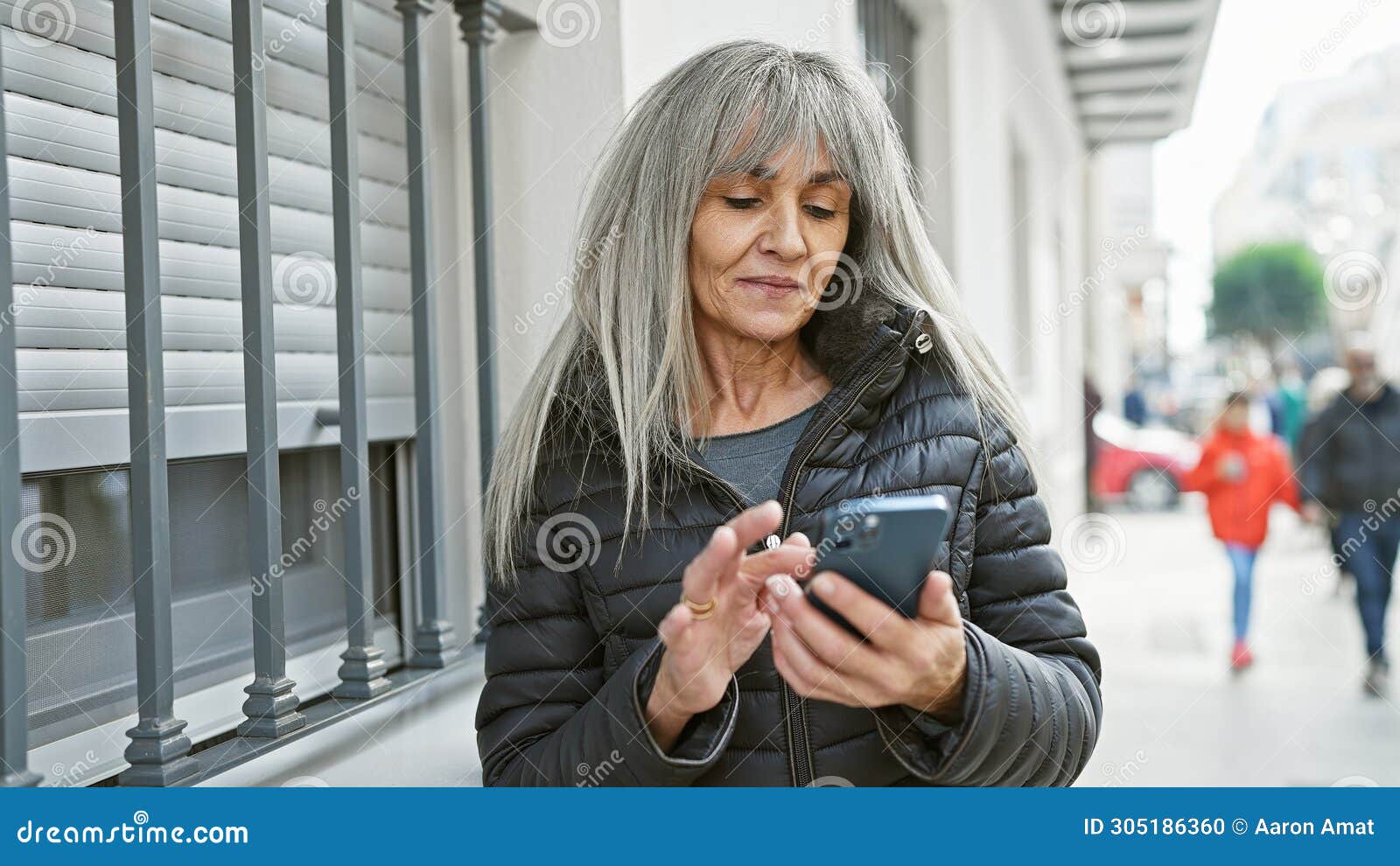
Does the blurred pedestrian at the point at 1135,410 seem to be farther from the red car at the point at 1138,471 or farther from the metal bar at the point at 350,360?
the metal bar at the point at 350,360

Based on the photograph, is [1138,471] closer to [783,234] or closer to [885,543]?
[783,234]

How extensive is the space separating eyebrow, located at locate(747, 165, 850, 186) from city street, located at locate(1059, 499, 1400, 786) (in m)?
3.35

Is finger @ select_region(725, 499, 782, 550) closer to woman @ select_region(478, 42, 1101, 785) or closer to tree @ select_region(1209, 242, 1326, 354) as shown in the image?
woman @ select_region(478, 42, 1101, 785)

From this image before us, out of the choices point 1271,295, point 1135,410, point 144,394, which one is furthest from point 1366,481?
point 1271,295

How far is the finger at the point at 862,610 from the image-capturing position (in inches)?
46.7

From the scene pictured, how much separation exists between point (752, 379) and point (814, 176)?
1.12 feet

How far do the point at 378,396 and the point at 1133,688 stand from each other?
15.5 feet

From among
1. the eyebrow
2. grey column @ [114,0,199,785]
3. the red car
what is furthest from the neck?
the red car

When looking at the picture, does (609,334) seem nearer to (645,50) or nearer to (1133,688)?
(645,50)

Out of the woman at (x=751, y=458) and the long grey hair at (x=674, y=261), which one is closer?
the woman at (x=751, y=458)

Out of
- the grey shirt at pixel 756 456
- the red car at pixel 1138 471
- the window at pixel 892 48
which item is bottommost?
the red car at pixel 1138 471

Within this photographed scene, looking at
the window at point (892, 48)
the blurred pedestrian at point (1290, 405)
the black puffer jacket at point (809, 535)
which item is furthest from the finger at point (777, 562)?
the blurred pedestrian at point (1290, 405)

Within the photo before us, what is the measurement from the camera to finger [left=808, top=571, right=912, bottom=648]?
119cm
